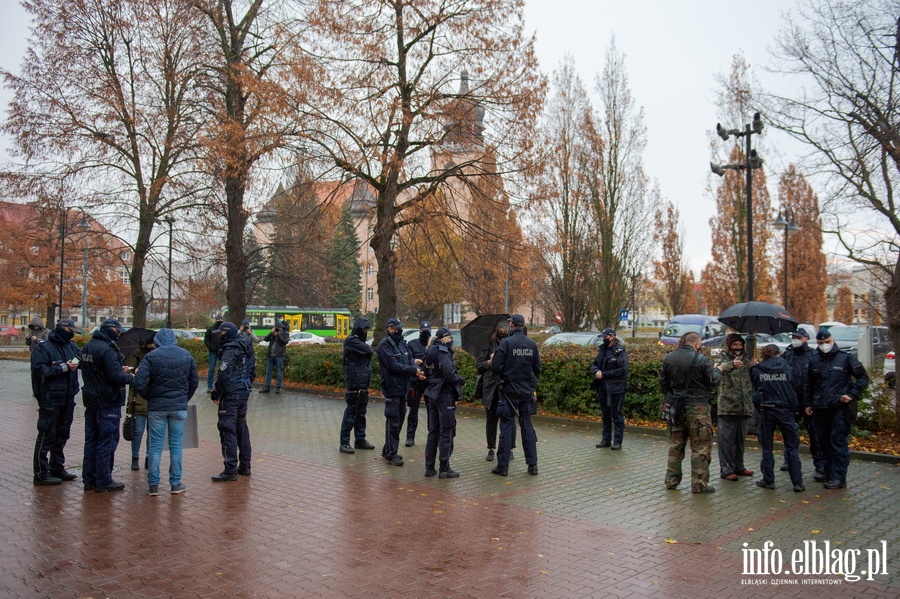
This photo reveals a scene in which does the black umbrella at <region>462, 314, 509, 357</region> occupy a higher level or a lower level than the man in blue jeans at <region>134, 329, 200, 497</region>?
higher

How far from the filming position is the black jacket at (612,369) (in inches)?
430

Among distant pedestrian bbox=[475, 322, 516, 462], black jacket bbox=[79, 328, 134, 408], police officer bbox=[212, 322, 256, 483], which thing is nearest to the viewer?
black jacket bbox=[79, 328, 134, 408]

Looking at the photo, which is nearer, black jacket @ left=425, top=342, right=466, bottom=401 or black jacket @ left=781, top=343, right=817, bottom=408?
black jacket @ left=781, top=343, right=817, bottom=408

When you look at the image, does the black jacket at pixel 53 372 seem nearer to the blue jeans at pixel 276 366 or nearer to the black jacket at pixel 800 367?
the black jacket at pixel 800 367

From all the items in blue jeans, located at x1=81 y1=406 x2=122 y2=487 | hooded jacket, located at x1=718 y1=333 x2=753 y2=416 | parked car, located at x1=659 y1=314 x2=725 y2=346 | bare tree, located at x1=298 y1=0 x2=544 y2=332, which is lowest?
blue jeans, located at x1=81 y1=406 x2=122 y2=487

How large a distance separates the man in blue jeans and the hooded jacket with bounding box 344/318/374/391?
2685mm

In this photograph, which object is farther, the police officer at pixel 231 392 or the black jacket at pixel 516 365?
the black jacket at pixel 516 365

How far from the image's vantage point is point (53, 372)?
26.6ft

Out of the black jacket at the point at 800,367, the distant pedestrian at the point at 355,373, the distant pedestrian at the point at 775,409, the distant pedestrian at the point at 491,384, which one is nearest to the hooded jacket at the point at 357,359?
the distant pedestrian at the point at 355,373

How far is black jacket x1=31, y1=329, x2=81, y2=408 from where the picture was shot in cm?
809

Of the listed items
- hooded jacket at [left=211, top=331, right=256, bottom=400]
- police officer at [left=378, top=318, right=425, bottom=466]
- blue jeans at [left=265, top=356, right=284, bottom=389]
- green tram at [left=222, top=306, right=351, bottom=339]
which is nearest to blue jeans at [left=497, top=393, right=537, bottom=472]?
police officer at [left=378, top=318, right=425, bottom=466]

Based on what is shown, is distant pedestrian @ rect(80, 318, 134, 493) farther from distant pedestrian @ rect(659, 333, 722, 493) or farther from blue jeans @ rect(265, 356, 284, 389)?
blue jeans @ rect(265, 356, 284, 389)

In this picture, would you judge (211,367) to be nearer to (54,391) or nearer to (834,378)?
(54,391)

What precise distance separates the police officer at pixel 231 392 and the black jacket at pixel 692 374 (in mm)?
5150
